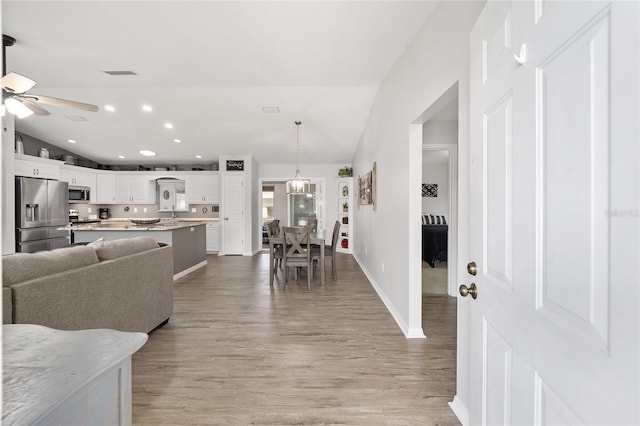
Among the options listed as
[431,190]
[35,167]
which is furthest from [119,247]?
[431,190]

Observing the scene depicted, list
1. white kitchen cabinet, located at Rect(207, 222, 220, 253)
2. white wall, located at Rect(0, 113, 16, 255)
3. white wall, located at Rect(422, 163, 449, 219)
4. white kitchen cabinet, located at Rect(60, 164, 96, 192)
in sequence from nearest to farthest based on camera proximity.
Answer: white wall, located at Rect(0, 113, 16, 255) → white kitchen cabinet, located at Rect(60, 164, 96, 192) → white wall, located at Rect(422, 163, 449, 219) → white kitchen cabinet, located at Rect(207, 222, 220, 253)

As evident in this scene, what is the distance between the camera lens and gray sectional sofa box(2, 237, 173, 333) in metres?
1.72

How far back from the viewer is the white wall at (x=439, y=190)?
23.7ft

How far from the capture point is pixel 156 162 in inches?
311

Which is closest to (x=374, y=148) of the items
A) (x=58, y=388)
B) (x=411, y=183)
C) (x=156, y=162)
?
(x=411, y=183)

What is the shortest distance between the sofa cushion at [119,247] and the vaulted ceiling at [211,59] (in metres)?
1.80

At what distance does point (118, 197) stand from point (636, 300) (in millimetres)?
8994

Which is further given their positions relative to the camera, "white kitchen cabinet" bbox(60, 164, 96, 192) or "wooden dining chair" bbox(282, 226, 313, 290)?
"white kitchen cabinet" bbox(60, 164, 96, 192)

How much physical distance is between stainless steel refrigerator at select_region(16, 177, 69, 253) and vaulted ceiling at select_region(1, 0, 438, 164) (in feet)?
4.73

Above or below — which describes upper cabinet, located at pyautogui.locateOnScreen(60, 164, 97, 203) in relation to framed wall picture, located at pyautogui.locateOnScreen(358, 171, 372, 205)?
above

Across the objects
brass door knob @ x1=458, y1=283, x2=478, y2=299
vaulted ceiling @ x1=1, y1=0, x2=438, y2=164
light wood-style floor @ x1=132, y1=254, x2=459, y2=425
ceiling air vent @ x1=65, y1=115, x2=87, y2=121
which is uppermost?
ceiling air vent @ x1=65, y1=115, x2=87, y2=121

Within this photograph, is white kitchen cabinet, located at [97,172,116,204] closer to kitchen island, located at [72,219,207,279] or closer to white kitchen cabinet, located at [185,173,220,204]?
white kitchen cabinet, located at [185,173,220,204]

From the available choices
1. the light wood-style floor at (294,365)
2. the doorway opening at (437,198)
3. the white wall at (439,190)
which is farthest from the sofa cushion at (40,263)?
the white wall at (439,190)

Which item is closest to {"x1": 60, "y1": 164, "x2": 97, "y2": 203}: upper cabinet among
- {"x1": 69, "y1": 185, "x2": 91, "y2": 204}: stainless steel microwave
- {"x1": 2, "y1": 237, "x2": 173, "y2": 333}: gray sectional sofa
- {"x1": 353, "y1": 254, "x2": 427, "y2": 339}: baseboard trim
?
{"x1": 69, "y1": 185, "x2": 91, "y2": 204}: stainless steel microwave
